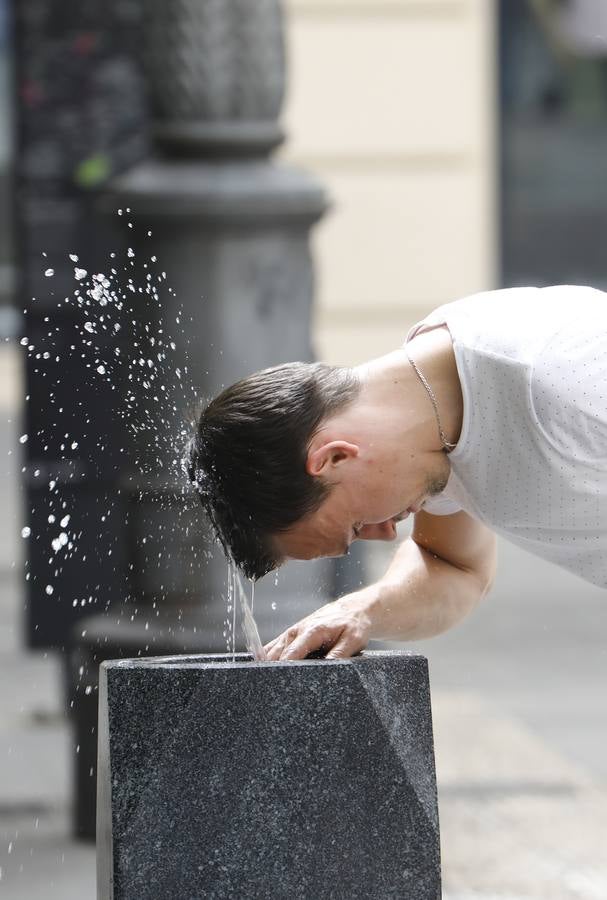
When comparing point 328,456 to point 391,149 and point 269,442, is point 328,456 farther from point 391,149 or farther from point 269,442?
point 391,149

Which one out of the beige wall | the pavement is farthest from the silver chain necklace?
the beige wall

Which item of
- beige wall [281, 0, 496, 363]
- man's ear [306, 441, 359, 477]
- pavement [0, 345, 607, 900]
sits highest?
man's ear [306, 441, 359, 477]

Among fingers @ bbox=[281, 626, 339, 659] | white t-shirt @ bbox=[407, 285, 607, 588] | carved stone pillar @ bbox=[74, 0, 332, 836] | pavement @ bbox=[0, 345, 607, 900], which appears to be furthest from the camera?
carved stone pillar @ bbox=[74, 0, 332, 836]

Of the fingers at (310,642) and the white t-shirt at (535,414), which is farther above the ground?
the white t-shirt at (535,414)

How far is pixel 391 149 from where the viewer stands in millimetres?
9594

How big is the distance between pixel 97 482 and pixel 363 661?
282 cm

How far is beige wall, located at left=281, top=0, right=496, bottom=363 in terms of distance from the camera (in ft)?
31.0

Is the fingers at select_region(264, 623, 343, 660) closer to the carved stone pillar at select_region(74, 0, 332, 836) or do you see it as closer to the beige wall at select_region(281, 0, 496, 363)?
the carved stone pillar at select_region(74, 0, 332, 836)

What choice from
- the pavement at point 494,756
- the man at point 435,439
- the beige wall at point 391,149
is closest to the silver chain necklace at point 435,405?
the man at point 435,439

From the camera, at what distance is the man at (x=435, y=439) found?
8.33 ft

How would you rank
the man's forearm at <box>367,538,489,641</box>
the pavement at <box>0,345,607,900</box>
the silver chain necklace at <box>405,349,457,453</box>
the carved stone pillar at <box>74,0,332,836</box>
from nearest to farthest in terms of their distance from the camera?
1. the silver chain necklace at <box>405,349,457,453</box>
2. the man's forearm at <box>367,538,489,641</box>
3. the pavement at <box>0,345,607,900</box>
4. the carved stone pillar at <box>74,0,332,836</box>

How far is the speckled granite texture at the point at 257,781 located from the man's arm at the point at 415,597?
5.8 inches

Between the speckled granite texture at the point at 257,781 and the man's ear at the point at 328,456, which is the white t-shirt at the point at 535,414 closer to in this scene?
the man's ear at the point at 328,456

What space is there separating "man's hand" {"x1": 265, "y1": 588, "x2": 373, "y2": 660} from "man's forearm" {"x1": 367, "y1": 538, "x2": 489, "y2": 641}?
30 millimetres
